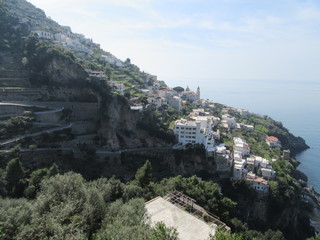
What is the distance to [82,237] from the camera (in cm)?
876

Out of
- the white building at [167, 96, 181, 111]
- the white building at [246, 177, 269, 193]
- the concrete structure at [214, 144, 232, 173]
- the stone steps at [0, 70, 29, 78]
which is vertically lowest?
the white building at [246, 177, 269, 193]

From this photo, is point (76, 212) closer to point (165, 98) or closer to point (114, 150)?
point (114, 150)

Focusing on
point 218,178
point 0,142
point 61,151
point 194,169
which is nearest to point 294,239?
point 218,178

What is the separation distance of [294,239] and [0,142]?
3910 centimetres

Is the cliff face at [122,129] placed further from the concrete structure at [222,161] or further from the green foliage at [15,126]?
the green foliage at [15,126]

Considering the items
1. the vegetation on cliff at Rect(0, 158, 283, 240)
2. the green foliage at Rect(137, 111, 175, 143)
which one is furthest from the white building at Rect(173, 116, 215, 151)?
the vegetation on cliff at Rect(0, 158, 283, 240)

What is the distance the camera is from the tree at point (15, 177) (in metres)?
20.2

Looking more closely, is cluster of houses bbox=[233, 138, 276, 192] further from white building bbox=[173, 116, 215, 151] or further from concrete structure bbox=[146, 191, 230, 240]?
concrete structure bbox=[146, 191, 230, 240]

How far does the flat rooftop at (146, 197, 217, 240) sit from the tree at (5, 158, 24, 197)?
518 inches

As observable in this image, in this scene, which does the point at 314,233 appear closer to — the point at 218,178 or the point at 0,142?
the point at 218,178

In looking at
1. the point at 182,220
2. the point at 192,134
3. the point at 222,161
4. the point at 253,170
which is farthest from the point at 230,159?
the point at 182,220

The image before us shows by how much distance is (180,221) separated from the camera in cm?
1388

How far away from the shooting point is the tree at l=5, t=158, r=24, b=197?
2016cm

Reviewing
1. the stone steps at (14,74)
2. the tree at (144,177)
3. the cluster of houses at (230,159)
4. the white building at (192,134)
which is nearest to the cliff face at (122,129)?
the white building at (192,134)
